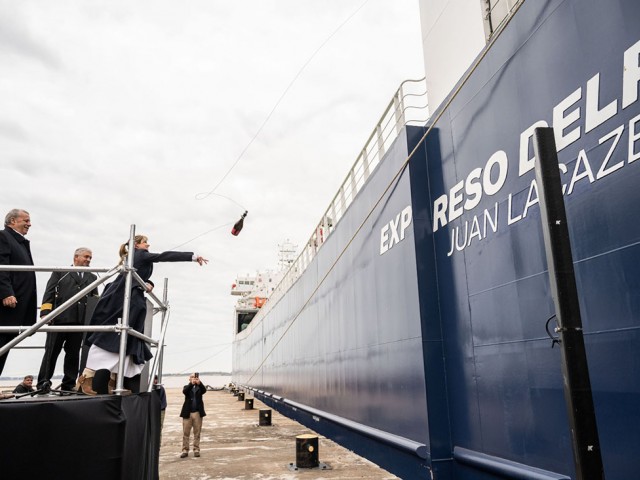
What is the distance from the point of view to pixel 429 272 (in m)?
6.24

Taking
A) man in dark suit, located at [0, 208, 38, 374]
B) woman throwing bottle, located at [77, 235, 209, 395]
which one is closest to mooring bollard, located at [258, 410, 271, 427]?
woman throwing bottle, located at [77, 235, 209, 395]

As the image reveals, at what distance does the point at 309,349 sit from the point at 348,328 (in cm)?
436

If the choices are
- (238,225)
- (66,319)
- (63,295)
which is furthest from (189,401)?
(63,295)

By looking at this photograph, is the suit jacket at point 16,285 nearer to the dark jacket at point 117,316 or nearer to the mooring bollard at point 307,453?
the dark jacket at point 117,316

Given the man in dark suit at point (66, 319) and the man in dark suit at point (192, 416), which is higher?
the man in dark suit at point (66, 319)

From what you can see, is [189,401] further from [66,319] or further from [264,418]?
[66,319]

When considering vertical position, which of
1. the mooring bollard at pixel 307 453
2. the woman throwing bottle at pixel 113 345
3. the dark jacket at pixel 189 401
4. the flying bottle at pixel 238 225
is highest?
the flying bottle at pixel 238 225

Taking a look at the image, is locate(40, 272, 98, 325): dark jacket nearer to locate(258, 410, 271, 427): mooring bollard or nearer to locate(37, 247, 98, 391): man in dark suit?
locate(37, 247, 98, 391): man in dark suit

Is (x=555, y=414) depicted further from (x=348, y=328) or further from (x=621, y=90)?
(x=348, y=328)

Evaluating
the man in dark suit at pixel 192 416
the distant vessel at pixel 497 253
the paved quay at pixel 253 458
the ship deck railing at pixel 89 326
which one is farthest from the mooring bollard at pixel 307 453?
the ship deck railing at pixel 89 326

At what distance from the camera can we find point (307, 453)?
7.55 metres

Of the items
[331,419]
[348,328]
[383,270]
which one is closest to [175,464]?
[331,419]

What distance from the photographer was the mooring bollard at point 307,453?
7.53 m

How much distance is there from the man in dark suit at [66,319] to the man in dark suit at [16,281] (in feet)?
1.05
